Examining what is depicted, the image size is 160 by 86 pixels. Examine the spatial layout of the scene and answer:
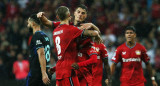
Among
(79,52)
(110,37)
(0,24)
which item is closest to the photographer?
(79,52)

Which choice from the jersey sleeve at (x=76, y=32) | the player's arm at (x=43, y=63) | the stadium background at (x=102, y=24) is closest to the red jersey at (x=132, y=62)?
the player's arm at (x=43, y=63)

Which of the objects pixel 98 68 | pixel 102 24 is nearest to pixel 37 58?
pixel 98 68

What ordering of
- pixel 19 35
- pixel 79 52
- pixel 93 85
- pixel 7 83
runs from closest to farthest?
pixel 79 52, pixel 93 85, pixel 7 83, pixel 19 35

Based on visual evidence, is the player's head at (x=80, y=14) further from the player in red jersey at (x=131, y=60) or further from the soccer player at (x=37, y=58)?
the player in red jersey at (x=131, y=60)

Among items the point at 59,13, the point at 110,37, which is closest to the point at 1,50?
the point at 110,37

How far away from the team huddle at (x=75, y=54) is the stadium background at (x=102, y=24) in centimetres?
363

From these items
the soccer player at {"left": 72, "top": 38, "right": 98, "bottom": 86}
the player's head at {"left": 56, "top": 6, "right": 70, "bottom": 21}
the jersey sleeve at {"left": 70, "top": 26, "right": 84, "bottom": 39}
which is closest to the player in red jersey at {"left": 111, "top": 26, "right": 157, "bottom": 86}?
the soccer player at {"left": 72, "top": 38, "right": 98, "bottom": 86}

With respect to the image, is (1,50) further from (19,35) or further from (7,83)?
(7,83)

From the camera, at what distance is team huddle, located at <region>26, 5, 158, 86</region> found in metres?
5.43

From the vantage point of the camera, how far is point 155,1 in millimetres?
13609

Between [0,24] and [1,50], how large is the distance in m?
1.96

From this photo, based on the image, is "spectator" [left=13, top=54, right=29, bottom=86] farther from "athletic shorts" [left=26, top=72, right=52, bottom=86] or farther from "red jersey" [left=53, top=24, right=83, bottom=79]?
"red jersey" [left=53, top=24, right=83, bottom=79]

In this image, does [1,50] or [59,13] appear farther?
[1,50]

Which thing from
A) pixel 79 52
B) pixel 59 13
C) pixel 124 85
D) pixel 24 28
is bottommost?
pixel 124 85
